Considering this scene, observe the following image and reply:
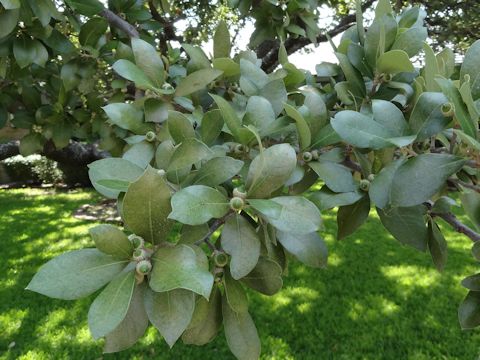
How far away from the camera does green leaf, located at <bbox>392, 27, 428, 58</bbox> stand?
915 mm

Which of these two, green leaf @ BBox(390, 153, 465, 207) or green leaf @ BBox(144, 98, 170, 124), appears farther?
green leaf @ BBox(144, 98, 170, 124)

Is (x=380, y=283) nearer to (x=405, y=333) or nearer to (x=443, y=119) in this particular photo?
(x=405, y=333)

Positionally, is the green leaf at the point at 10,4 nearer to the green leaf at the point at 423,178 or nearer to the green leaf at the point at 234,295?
the green leaf at the point at 234,295

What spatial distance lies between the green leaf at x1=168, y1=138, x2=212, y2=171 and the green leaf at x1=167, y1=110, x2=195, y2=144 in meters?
0.05

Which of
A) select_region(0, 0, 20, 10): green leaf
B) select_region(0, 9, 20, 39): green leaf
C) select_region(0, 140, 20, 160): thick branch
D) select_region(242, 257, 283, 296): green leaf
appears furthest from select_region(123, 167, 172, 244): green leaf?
select_region(0, 140, 20, 160): thick branch

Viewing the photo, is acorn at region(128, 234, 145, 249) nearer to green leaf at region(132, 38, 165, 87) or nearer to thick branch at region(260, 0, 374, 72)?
green leaf at region(132, 38, 165, 87)

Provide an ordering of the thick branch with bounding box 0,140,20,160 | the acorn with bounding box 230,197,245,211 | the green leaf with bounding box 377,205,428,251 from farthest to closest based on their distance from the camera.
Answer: the thick branch with bounding box 0,140,20,160, the green leaf with bounding box 377,205,428,251, the acorn with bounding box 230,197,245,211

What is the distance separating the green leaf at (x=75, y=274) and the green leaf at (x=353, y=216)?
1.63 ft

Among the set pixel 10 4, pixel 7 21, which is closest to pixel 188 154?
pixel 10 4

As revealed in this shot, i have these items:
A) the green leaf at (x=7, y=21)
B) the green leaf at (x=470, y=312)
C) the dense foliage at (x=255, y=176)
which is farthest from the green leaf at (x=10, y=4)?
the green leaf at (x=470, y=312)

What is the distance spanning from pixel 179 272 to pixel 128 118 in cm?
48

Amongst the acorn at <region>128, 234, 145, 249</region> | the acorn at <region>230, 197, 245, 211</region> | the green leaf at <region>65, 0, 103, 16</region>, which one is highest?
the green leaf at <region>65, 0, 103, 16</region>

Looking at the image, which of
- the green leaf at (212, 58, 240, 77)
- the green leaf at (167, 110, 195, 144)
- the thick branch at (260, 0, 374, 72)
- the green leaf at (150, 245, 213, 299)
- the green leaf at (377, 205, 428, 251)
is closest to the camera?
the green leaf at (150, 245, 213, 299)

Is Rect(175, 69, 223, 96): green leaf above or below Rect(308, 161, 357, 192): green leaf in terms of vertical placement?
above
